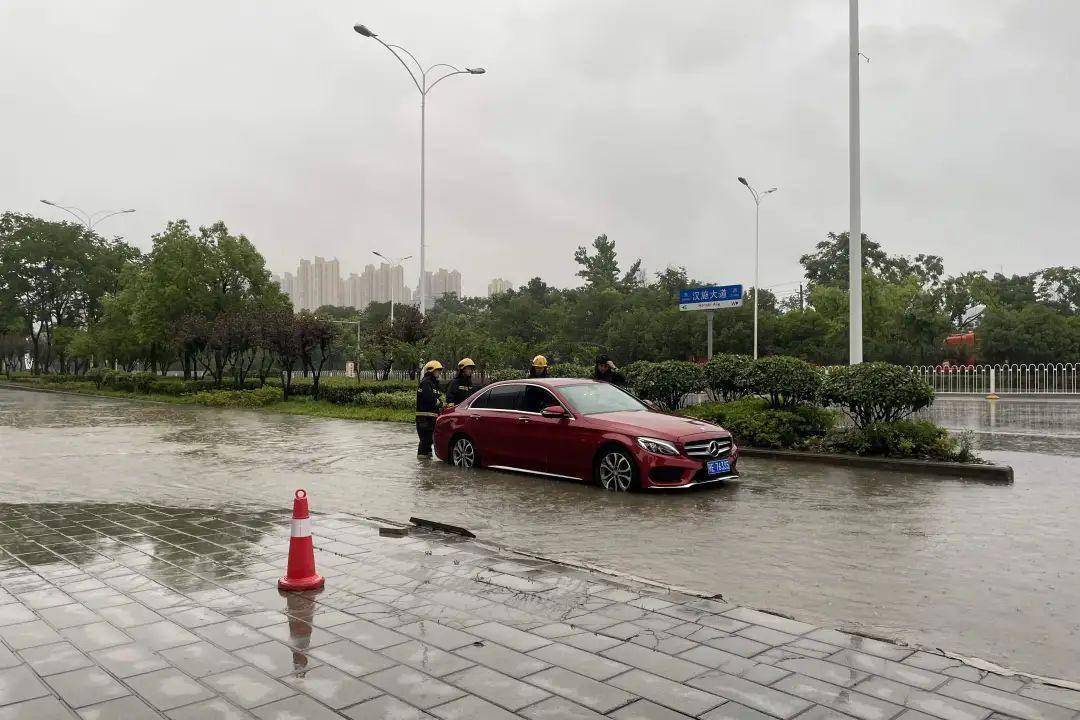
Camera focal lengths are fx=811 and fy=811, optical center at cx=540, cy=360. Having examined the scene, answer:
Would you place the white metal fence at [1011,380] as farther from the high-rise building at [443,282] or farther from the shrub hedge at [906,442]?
the high-rise building at [443,282]

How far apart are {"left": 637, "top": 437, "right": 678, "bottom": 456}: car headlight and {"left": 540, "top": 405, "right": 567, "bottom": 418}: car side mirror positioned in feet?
4.24

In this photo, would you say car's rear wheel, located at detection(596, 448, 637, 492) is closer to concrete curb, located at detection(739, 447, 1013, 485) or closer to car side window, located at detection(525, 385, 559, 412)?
car side window, located at detection(525, 385, 559, 412)

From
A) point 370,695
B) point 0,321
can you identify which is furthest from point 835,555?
point 0,321

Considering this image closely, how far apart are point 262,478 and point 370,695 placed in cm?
838

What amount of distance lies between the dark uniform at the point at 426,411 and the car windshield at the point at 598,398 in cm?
310

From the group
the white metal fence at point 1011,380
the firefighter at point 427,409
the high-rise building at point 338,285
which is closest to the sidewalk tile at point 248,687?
the firefighter at point 427,409

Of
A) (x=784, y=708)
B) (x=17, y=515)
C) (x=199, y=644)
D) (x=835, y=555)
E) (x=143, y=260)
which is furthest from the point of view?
(x=143, y=260)

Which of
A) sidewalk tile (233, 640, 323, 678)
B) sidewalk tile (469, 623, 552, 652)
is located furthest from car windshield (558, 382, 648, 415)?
sidewalk tile (233, 640, 323, 678)

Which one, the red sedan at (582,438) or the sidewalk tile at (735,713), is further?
the red sedan at (582,438)

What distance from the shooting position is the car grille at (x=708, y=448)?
9828mm

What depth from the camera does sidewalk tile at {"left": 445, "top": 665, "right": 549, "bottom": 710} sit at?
12.2 feet

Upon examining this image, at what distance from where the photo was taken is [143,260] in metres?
53.7

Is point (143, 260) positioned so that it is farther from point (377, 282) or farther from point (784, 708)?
point (377, 282)

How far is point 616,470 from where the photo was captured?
10.0 meters
